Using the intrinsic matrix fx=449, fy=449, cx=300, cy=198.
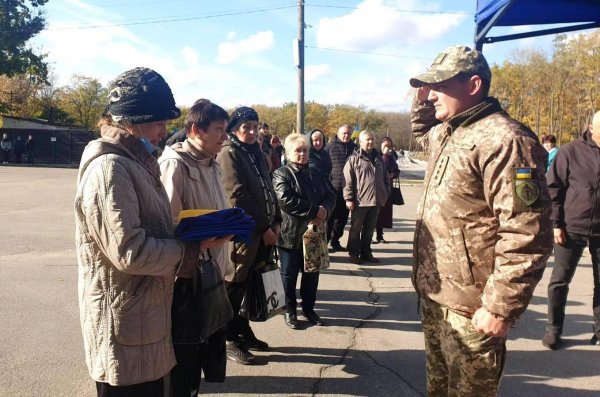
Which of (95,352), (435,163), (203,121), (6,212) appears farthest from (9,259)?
(435,163)

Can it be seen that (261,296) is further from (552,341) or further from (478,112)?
(552,341)

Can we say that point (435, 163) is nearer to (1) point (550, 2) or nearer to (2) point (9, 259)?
(1) point (550, 2)

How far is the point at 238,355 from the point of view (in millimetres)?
3543

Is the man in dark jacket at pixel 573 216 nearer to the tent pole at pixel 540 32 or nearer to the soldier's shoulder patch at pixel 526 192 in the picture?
the tent pole at pixel 540 32

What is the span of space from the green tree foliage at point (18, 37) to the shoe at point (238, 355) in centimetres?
3017

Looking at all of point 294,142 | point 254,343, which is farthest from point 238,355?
point 294,142

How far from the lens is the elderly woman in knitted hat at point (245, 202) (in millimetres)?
3445

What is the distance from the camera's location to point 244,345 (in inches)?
144

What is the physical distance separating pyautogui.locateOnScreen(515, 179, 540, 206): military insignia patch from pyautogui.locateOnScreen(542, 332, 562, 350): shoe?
9.06ft

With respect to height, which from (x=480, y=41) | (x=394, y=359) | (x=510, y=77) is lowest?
(x=394, y=359)

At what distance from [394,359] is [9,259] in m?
5.43

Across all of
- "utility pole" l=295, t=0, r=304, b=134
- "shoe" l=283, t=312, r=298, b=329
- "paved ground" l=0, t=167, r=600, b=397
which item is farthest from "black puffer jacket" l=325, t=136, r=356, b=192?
"utility pole" l=295, t=0, r=304, b=134

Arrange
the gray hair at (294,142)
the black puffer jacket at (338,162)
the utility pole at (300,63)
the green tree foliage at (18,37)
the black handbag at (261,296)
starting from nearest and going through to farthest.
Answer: the black handbag at (261,296), the gray hair at (294,142), the black puffer jacket at (338,162), the utility pole at (300,63), the green tree foliage at (18,37)

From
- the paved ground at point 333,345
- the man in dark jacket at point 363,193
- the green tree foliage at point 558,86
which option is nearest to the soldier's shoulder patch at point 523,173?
the paved ground at point 333,345
